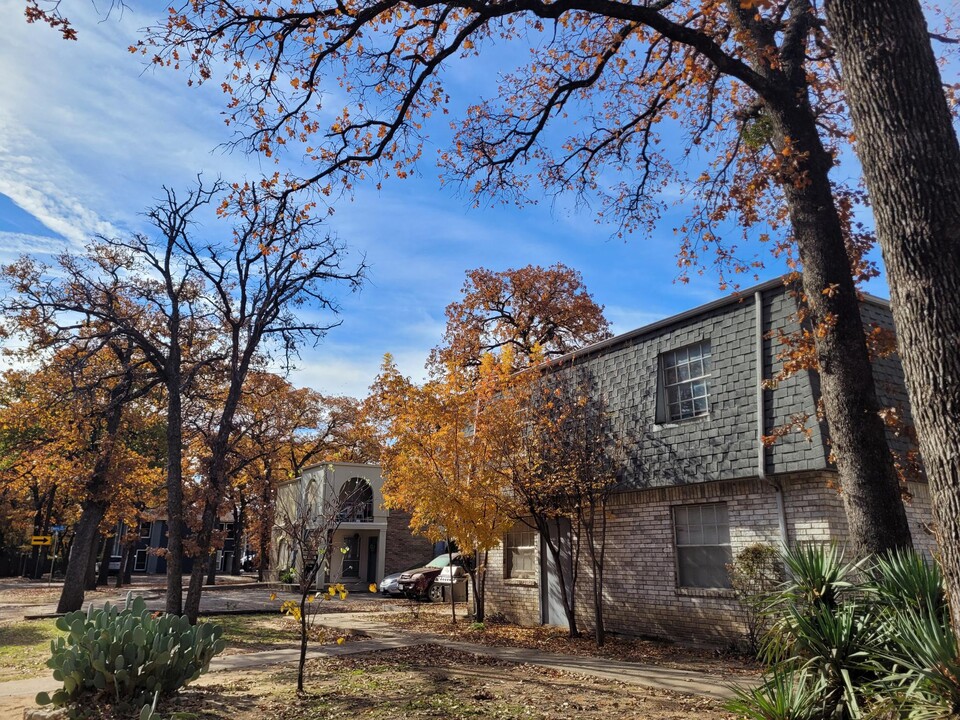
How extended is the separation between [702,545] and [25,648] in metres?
13.0

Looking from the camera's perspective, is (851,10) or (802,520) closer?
(851,10)

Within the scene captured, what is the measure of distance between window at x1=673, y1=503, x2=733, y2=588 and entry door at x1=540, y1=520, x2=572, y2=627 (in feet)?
10.4

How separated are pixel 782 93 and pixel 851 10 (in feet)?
6.88

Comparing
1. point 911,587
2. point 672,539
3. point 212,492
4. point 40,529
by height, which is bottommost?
point 911,587

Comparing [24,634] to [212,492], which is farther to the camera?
[212,492]

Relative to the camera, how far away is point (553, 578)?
1585 centimetres

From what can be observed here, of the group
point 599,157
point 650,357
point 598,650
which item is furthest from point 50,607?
point 599,157

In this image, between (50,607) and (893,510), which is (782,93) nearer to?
(893,510)

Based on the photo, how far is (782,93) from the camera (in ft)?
25.2

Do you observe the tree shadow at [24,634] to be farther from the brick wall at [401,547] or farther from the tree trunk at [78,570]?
the brick wall at [401,547]

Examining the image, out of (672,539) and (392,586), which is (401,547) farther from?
(672,539)

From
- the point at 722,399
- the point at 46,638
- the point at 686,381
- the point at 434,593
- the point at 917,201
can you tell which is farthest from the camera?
the point at 434,593

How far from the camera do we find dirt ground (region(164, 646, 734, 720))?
7.26m

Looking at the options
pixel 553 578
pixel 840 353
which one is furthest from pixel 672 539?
pixel 840 353
